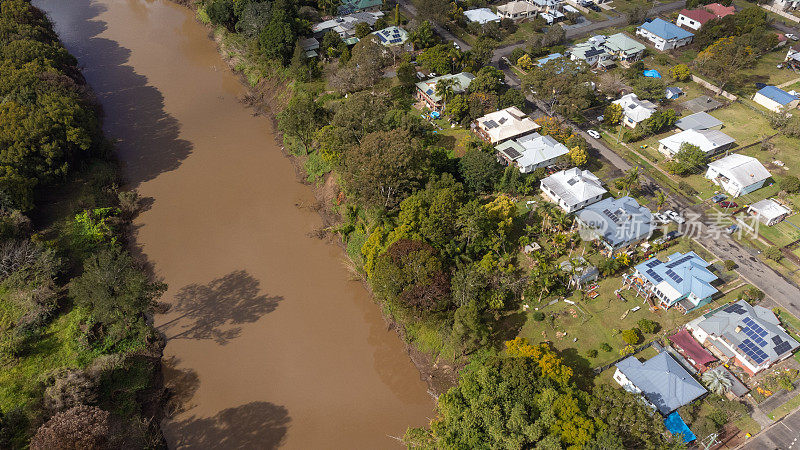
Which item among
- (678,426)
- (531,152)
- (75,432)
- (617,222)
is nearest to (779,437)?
(678,426)

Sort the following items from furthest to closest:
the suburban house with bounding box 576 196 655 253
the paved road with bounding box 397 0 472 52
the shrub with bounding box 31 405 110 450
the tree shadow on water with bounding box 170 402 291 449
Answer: the paved road with bounding box 397 0 472 52, the suburban house with bounding box 576 196 655 253, the tree shadow on water with bounding box 170 402 291 449, the shrub with bounding box 31 405 110 450

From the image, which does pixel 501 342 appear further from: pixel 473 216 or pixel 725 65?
pixel 725 65

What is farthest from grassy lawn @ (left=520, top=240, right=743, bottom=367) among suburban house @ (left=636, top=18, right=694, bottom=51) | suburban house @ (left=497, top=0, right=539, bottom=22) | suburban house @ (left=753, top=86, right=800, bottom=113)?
suburban house @ (left=497, top=0, right=539, bottom=22)

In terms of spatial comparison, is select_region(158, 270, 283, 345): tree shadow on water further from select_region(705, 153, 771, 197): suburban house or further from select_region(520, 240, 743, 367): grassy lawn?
select_region(705, 153, 771, 197): suburban house

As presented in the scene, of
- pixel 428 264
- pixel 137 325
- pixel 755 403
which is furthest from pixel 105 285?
pixel 755 403

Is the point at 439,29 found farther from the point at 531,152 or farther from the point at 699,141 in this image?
the point at 699,141

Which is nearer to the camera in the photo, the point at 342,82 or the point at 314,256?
the point at 314,256
